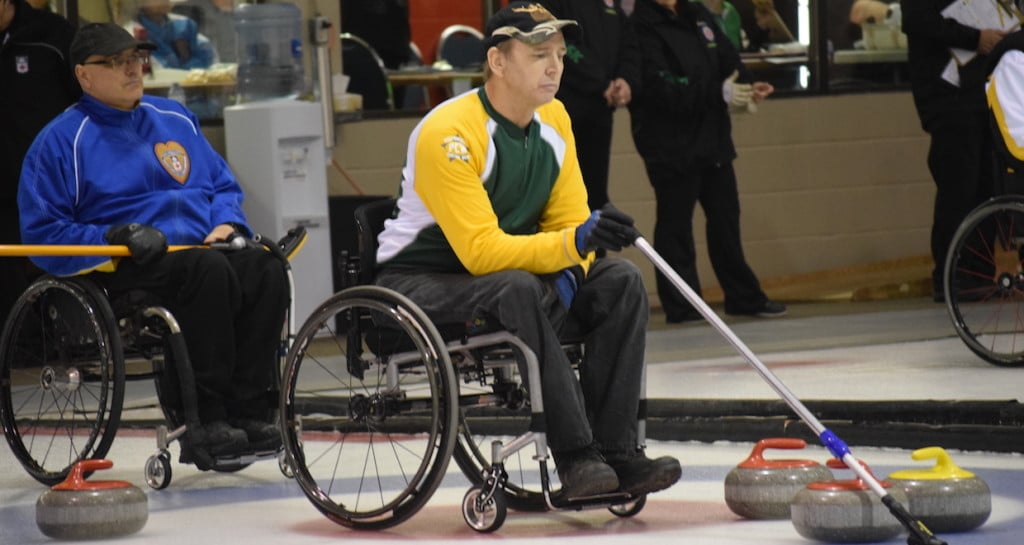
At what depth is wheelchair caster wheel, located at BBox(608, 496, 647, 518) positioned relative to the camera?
4.05 m

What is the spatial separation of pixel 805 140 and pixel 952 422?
4681 millimetres

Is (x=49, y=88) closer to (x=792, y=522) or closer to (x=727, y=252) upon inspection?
(x=727, y=252)

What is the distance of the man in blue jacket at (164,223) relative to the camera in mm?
4703

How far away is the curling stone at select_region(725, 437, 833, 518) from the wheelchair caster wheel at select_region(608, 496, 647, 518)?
0.19 metres

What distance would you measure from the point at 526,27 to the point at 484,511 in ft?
3.35

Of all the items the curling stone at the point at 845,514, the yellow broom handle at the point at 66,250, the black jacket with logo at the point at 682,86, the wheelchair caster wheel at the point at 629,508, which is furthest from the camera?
the black jacket with logo at the point at 682,86

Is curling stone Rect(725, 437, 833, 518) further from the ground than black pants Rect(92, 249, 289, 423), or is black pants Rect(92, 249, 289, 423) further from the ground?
black pants Rect(92, 249, 289, 423)

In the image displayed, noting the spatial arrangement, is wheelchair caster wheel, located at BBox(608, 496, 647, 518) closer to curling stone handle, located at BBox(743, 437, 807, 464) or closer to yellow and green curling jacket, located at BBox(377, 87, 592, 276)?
curling stone handle, located at BBox(743, 437, 807, 464)

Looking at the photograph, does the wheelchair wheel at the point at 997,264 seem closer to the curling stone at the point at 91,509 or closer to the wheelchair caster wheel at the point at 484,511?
the wheelchair caster wheel at the point at 484,511

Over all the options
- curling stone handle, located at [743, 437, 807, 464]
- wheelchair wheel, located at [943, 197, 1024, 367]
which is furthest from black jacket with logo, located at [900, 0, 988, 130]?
curling stone handle, located at [743, 437, 807, 464]

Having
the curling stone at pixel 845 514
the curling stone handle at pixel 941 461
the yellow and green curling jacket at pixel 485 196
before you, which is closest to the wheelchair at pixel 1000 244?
the yellow and green curling jacket at pixel 485 196

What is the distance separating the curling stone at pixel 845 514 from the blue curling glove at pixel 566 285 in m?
0.67

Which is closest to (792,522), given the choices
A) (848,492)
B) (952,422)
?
(848,492)

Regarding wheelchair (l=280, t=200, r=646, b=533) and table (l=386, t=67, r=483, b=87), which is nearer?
wheelchair (l=280, t=200, r=646, b=533)
